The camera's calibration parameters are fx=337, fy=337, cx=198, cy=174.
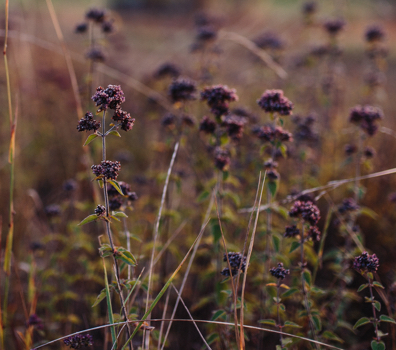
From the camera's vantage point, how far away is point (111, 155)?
8.03 m

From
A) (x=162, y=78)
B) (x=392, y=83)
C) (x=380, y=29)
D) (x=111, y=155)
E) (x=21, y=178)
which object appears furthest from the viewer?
(x=392, y=83)

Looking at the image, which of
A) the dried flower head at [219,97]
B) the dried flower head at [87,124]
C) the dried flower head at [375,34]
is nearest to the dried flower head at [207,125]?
the dried flower head at [219,97]

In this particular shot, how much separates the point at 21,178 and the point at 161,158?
2698mm

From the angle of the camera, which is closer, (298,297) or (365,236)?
(298,297)

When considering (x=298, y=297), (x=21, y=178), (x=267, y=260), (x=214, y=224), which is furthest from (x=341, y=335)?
(x=21, y=178)

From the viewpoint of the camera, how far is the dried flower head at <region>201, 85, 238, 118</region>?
3.20 m

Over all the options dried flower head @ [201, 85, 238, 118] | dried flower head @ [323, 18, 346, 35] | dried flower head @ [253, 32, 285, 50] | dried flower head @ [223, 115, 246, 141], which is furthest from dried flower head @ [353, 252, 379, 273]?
dried flower head @ [323, 18, 346, 35]

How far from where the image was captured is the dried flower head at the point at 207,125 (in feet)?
11.2

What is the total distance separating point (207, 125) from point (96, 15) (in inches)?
91.9

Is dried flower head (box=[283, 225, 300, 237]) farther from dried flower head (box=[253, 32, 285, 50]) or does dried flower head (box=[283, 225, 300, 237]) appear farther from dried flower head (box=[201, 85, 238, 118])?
dried flower head (box=[253, 32, 285, 50])

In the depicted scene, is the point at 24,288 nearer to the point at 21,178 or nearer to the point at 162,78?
the point at 21,178

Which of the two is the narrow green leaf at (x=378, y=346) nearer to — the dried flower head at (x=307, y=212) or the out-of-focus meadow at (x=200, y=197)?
the out-of-focus meadow at (x=200, y=197)

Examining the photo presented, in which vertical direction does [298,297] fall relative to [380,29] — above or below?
below

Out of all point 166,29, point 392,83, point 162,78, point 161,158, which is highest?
point 166,29
